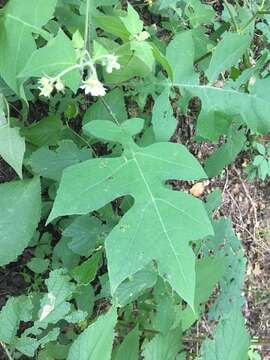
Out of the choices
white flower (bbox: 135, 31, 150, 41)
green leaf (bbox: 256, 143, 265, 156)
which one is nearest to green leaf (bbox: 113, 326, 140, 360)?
white flower (bbox: 135, 31, 150, 41)

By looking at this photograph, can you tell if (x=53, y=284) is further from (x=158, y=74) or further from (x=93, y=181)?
(x=158, y=74)

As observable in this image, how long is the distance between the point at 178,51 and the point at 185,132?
115 centimetres

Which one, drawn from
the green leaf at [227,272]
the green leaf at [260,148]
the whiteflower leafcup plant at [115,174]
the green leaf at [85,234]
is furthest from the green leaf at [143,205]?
the green leaf at [260,148]

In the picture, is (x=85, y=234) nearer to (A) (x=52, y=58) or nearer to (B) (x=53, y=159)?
(B) (x=53, y=159)

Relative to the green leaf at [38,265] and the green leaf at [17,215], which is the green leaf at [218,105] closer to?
the green leaf at [17,215]

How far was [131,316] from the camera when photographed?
2.66 metres

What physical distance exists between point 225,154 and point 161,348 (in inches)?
37.5

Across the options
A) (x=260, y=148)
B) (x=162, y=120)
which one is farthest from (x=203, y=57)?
(x=260, y=148)

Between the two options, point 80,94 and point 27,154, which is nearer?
point 27,154

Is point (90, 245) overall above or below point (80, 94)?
below

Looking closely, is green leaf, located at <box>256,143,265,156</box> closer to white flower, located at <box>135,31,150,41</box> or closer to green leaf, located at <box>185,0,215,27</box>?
green leaf, located at <box>185,0,215,27</box>

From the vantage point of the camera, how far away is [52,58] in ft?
5.47

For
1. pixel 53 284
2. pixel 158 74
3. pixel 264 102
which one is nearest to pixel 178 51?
pixel 158 74

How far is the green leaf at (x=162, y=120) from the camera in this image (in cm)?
216
